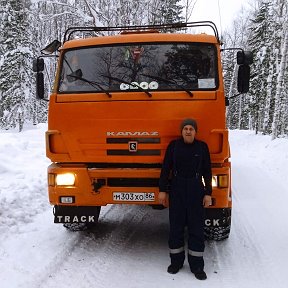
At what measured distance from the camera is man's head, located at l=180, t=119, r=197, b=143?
493cm

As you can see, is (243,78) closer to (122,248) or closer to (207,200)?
(207,200)

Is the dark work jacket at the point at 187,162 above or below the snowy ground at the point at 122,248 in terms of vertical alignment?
above

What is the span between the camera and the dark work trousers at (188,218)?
16.4 ft

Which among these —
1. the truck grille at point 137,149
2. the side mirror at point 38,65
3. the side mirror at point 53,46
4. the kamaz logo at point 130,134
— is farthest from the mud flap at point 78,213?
the side mirror at point 53,46

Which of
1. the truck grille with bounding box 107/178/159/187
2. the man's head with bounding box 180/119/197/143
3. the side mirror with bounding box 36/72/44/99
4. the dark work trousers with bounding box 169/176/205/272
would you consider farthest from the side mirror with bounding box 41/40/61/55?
the dark work trousers with bounding box 169/176/205/272

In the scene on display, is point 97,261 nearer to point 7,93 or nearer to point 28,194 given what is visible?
point 28,194

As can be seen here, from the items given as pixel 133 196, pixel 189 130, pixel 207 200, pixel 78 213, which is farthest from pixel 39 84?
pixel 207 200

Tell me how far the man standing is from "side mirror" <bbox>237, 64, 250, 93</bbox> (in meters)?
1.48

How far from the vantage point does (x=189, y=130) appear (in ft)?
16.2

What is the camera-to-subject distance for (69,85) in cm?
574

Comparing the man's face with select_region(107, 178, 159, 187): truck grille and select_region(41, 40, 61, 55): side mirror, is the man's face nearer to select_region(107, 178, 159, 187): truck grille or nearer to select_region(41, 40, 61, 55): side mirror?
select_region(107, 178, 159, 187): truck grille

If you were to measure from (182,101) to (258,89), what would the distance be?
32.8 metres

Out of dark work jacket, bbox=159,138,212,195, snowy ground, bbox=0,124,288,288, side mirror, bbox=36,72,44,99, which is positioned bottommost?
snowy ground, bbox=0,124,288,288

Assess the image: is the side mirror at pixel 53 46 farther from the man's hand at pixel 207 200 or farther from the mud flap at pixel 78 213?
the man's hand at pixel 207 200
